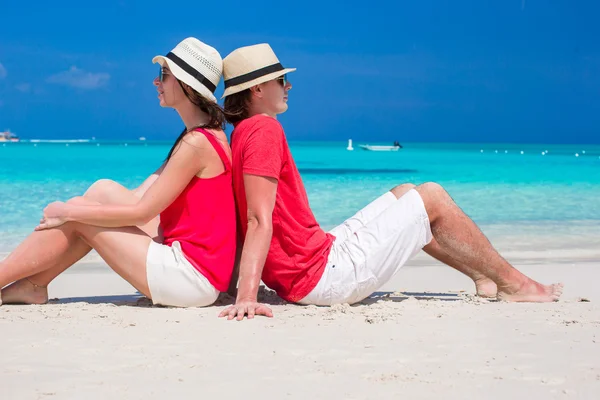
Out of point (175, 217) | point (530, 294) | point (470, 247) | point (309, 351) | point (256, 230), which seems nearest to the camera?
point (309, 351)

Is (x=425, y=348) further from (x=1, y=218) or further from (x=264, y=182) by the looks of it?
(x=1, y=218)

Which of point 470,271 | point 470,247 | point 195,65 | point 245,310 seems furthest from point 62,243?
point 470,271

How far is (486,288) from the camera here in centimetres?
417

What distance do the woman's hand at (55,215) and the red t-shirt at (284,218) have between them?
0.84 m

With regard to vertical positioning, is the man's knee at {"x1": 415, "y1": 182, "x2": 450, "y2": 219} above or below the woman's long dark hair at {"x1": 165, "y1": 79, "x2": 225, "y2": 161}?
below

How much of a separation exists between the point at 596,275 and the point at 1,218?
8443 mm

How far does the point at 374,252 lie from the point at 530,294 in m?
1.02

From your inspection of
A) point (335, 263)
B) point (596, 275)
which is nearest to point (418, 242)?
point (335, 263)

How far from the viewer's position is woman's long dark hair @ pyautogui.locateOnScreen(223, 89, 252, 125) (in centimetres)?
362

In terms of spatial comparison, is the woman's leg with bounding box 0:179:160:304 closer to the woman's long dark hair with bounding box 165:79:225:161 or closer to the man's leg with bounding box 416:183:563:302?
the woman's long dark hair with bounding box 165:79:225:161

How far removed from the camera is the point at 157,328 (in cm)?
329

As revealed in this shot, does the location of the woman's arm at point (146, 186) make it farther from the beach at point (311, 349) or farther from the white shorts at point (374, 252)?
the white shorts at point (374, 252)

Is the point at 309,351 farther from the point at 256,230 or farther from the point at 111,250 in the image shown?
the point at 111,250

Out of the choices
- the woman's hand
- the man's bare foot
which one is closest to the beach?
the man's bare foot
